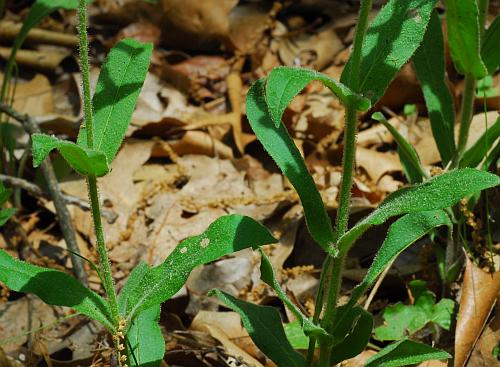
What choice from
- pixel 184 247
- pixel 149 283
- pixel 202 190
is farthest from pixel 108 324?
pixel 202 190

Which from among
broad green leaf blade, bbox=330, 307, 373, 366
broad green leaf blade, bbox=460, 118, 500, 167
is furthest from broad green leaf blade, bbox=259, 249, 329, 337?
broad green leaf blade, bbox=460, 118, 500, 167

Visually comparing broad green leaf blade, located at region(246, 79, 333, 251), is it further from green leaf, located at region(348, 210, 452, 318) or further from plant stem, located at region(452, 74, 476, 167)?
plant stem, located at region(452, 74, 476, 167)

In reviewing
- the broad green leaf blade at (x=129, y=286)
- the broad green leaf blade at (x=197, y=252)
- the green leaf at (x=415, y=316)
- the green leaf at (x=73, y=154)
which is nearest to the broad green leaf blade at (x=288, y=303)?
the broad green leaf blade at (x=197, y=252)

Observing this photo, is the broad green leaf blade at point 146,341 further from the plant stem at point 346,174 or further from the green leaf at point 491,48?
the green leaf at point 491,48

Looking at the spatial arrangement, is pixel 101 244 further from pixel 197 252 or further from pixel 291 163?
pixel 291 163

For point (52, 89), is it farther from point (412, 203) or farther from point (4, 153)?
point (412, 203)

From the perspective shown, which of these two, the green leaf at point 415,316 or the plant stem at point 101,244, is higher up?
the plant stem at point 101,244

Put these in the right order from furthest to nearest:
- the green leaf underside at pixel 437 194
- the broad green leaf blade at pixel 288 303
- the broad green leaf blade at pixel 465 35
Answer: the broad green leaf blade at pixel 465 35, the broad green leaf blade at pixel 288 303, the green leaf underside at pixel 437 194
